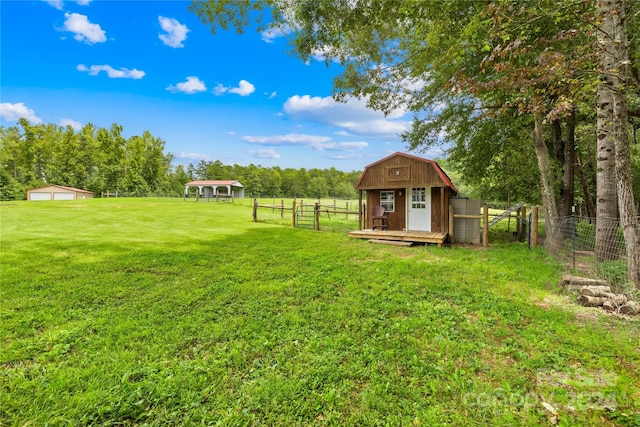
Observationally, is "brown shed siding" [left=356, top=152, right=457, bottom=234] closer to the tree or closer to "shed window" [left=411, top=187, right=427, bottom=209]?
"shed window" [left=411, top=187, right=427, bottom=209]

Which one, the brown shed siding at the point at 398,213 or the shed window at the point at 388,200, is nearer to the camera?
the brown shed siding at the point at 398,213

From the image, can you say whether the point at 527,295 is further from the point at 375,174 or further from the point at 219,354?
the point at 375,174

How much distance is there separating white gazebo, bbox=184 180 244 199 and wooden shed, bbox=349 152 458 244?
2847 centimetres

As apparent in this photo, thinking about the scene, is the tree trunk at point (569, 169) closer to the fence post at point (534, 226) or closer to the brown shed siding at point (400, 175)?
the fence post at point (534, 226)

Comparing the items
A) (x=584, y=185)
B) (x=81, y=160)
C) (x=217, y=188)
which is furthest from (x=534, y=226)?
(x=81, y=160)

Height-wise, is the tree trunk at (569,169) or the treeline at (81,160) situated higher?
the treeline at (81,160)

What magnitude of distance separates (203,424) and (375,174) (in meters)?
10.3

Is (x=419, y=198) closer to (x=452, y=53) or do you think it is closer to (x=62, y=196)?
(x=452, y=53)

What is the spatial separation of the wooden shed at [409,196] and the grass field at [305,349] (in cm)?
467

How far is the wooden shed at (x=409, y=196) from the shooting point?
32.8 ft

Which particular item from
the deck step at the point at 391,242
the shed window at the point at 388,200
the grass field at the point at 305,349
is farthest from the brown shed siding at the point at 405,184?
the grass field at the point at 305,349

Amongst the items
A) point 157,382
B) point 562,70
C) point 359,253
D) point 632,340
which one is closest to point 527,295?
point 632,340

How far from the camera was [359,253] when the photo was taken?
7773 millimetres

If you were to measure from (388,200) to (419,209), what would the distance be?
1.32 m
